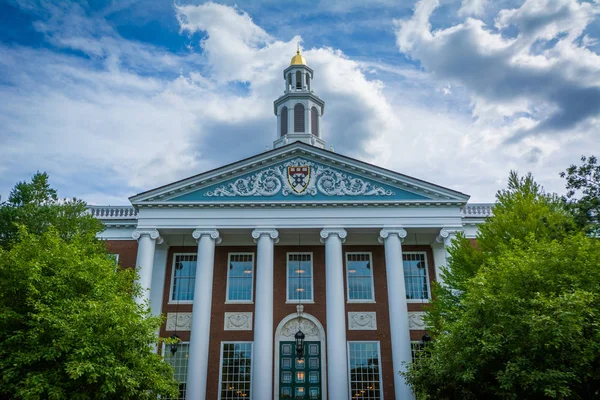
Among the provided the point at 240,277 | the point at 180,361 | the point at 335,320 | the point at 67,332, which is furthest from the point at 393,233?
the point at 67,332

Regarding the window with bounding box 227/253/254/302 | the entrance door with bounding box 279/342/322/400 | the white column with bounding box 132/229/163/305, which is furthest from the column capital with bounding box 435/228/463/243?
the white column with bounding box 132/229/163/305

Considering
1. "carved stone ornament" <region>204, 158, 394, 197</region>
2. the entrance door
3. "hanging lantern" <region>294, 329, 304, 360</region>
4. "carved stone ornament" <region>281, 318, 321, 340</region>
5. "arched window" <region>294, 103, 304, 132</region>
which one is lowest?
the entrance door

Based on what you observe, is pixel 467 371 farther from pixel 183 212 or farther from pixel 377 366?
pixel 183 212

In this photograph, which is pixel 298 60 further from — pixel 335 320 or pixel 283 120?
pixel 335 320

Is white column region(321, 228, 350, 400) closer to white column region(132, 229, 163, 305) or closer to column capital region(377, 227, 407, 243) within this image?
column capital region(377, 227, 407, 243)

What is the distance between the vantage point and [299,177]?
91.1 ft

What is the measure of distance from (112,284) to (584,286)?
16018 millimetres

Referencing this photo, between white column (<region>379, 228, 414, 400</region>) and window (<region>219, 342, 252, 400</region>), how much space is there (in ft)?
26.7

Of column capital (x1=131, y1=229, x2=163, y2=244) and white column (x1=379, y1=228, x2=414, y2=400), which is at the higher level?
Result: column capital (x1=131, y1=229, x2=163, y2=244)

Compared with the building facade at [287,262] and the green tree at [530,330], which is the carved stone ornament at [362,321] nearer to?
the building facade at [287,262]

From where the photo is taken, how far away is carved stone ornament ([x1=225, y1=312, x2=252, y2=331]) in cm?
2802

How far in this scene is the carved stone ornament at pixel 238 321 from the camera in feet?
91.9

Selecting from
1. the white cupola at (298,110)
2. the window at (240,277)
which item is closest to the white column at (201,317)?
the window at (240,277)

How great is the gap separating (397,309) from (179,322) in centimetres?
1247
